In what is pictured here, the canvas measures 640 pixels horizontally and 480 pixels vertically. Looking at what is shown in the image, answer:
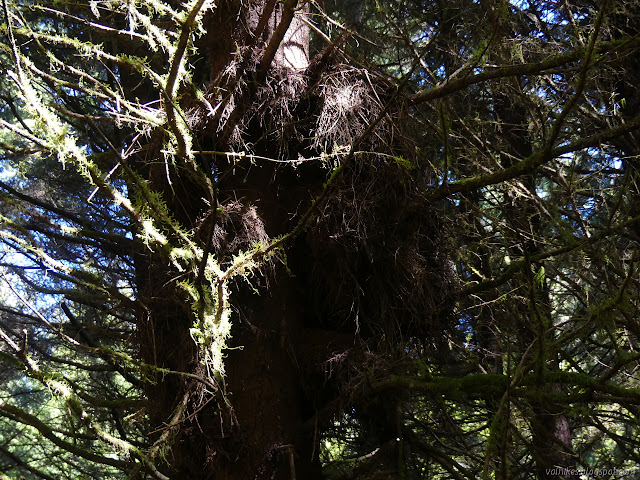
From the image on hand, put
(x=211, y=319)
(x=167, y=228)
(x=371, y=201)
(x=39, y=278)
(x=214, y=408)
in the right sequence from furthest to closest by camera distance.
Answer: (x=39, y=278), (x=371, y=201), (x=214, y=408), (x=167, y=228), (x=211, y=319)

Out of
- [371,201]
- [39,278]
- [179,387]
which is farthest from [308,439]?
[39,278]

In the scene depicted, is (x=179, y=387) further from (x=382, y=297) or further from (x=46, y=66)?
(x=46, y=66)

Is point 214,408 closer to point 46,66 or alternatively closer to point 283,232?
point 283,232

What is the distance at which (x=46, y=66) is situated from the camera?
17.9ft

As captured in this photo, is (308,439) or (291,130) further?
(291,130)

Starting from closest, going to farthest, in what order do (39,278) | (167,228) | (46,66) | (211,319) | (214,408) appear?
(211,319), (167,228), (214,408), (46,66), (39,278)

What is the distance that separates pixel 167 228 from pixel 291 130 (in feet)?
2.62

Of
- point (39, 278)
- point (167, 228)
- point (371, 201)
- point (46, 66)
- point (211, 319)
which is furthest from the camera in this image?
point (39, 278)

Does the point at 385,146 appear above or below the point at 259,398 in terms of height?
above

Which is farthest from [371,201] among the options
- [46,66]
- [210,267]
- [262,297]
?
[46,66]

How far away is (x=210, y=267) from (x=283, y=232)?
73 centimetres

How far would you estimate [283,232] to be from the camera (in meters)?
2.68

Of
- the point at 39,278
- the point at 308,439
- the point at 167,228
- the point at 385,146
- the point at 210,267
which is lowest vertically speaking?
the point at 308,439

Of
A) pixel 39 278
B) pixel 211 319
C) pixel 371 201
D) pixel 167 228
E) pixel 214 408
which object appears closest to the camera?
pixel 211 319
